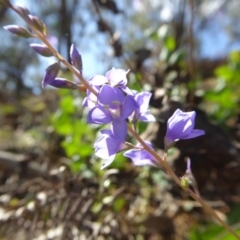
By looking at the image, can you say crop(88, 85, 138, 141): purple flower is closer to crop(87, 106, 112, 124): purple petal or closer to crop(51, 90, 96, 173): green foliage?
crop(87, 106, 112, 124): purple petal

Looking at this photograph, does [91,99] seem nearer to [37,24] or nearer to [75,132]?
[37,24]

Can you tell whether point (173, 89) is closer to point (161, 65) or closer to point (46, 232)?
point (161, 65)

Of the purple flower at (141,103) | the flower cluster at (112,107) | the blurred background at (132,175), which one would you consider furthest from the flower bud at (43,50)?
the blurred background at (132,175)

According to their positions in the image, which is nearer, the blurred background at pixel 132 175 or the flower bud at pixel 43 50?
the flower bud at pixel 43 50

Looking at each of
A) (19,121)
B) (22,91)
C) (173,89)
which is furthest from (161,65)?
(22,91)

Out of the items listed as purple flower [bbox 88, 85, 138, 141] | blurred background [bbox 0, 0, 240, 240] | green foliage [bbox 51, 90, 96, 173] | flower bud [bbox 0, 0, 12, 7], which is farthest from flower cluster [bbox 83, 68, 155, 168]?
green foliage [bbox 51, 90, 96, 173]

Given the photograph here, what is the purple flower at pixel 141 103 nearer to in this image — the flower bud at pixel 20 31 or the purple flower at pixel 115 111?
the purple flower at pixel 115 111

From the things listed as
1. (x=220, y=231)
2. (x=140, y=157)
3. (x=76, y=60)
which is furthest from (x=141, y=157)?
(x=220, y=231)
